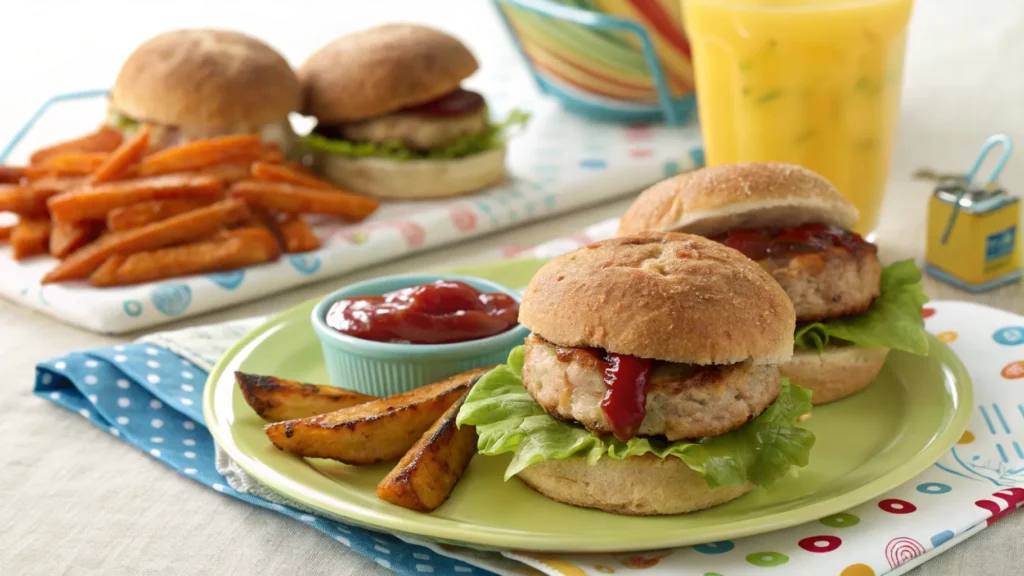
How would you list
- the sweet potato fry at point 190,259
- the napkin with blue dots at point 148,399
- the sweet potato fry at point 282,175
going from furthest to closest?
the sweet potato fry at point 282,175
the sweet potato fry at point 190,259
the napkin with blue dots at point 148,399

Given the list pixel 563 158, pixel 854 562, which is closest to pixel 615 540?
pixel 854 562

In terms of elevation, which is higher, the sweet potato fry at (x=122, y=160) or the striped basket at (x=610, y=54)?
the sweet potato fry at (x=122, y=160)

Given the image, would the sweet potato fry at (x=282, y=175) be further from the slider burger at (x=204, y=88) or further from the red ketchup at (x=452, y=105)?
the red ketchup at (x=452, y=105)

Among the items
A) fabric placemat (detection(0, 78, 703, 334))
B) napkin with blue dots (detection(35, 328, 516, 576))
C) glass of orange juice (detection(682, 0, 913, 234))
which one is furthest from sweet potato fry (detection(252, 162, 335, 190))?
glass of orange juice (detection(682, 0, 913, 234))

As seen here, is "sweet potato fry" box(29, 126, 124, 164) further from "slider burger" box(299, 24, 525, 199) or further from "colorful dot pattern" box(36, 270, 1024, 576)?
"colorful dot pattern" box(36, 270, 1024, 576)

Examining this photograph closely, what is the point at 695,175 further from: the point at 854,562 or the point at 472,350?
the point at 854,562

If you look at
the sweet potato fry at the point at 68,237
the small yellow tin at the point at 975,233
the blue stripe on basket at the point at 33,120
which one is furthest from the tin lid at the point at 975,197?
the blue stripe on basket at the point at 33,120
